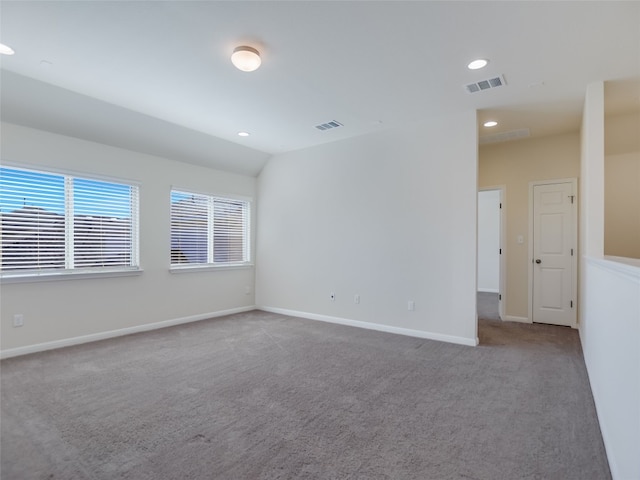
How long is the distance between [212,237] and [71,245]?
6.54 ft

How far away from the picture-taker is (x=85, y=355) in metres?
3.40

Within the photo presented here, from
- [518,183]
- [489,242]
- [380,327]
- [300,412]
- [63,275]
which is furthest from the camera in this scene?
[489,242]

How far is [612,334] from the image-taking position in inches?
73.9

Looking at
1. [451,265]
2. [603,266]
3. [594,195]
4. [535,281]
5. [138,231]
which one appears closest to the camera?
[603,266]

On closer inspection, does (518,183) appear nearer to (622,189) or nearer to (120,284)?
(622,189)

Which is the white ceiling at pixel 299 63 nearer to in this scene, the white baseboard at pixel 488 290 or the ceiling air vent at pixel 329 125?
the ceiling air vent at pixel 329 125

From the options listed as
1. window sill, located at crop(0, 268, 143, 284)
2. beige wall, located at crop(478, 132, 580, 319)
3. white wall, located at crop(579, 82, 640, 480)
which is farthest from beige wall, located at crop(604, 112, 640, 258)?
window sill, located at crop(0, 268, 143, 284)

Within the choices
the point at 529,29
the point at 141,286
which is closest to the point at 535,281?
the point at 529,29

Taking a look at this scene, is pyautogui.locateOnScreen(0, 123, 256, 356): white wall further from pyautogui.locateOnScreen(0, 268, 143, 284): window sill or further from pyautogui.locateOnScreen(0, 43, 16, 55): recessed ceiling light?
pyautogui.locateOnScreen(0, 43, 16, 55): recessed ceiling light

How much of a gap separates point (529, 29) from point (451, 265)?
96.9 inches

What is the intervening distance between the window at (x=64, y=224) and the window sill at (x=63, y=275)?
0.06m

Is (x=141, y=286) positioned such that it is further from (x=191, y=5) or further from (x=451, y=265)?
(x=451, y=265)

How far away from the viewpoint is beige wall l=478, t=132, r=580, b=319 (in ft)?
15.7

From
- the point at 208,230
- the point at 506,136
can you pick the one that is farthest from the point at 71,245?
the point at 506,136
